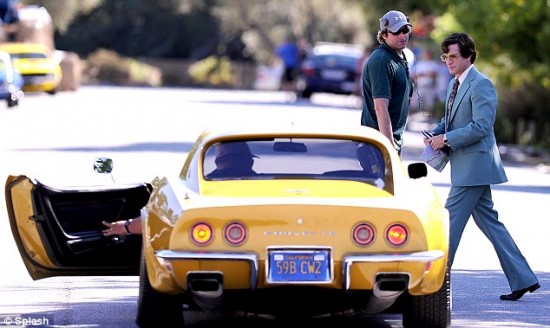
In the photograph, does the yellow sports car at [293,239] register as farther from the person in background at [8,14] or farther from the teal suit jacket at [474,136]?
the person in background at [8,14]

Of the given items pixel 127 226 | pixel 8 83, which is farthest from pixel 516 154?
pixel 127 226

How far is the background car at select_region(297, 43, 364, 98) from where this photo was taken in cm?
4272

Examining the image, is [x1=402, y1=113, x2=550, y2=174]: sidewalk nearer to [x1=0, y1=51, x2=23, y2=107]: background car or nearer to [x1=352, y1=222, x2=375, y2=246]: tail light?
[x1=0, y1=51, x2=23, y2=107]: background car

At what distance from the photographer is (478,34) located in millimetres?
27656

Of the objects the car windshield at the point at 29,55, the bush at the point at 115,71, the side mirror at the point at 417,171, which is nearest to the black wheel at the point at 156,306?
the side mirror at the point at 417,171

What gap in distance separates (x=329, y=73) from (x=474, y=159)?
33263 mm

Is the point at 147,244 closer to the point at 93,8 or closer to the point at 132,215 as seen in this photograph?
the point at 132,215

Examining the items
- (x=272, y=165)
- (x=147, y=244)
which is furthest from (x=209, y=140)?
(x=272, y=165)

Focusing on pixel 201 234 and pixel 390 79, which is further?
pixel 390 79

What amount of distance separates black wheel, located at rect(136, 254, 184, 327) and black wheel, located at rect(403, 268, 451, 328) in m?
1.18

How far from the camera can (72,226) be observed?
9.14 m

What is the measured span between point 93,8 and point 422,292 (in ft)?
238

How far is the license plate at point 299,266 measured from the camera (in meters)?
7.49

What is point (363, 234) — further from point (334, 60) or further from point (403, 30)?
point (334, 60)
